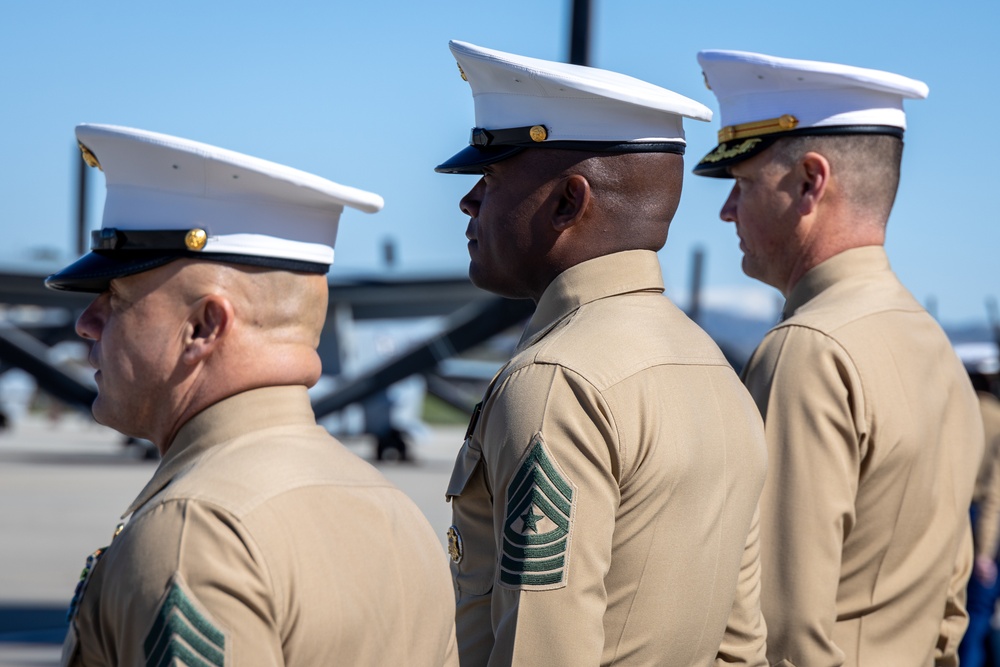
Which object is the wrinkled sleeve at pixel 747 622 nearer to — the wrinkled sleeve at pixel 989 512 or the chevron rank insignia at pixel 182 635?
the chevron rank insignia at pixel 182 635

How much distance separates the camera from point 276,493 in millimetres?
1388

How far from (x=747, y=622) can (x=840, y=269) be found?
846 mm

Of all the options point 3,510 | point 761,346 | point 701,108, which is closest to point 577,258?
point 701,108

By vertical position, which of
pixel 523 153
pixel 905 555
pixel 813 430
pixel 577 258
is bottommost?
pixel 905 555

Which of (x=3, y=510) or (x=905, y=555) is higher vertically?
(x=905, y=555)

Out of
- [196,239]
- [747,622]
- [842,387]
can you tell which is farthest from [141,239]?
[842,387]

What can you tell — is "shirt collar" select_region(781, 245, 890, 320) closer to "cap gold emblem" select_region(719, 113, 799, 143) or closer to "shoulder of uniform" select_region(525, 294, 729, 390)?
"cap gold emblem" select_region(719, 113, 799, 143)

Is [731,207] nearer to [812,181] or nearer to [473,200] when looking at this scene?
[812,181]

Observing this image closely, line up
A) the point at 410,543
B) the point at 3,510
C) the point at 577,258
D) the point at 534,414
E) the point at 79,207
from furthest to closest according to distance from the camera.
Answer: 1. the point at 79,207
2. the point at 3,510
3. the point at 577,258
4. the point at 534,414
5. the point at 410,543

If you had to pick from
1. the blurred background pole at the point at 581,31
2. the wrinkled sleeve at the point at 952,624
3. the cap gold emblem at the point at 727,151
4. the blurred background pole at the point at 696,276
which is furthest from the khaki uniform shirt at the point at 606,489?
the blurred background pole at the point at 696,276

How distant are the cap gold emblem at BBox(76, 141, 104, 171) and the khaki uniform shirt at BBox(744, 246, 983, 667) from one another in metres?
1.31

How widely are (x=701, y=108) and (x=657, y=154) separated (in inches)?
5.0

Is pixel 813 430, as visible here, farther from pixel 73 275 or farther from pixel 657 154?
pixel 73 275

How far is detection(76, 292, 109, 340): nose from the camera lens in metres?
1.61
